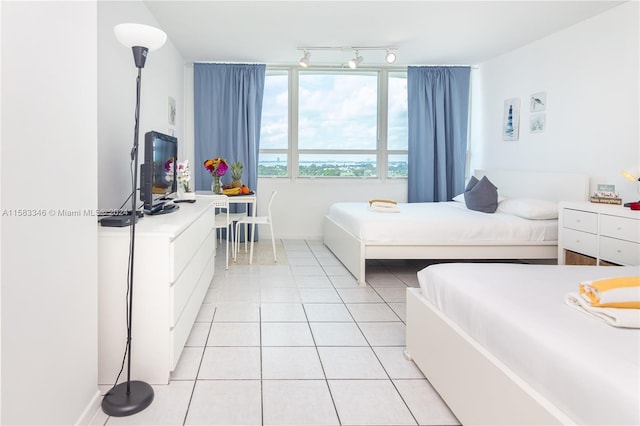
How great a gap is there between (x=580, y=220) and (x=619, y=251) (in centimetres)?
48

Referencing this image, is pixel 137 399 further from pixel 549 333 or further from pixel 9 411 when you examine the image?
pixel 549 333

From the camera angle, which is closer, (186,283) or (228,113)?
(186,283)

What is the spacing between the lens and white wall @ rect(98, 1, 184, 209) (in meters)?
3.04

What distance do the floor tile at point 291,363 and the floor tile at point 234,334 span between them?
175 millimetres

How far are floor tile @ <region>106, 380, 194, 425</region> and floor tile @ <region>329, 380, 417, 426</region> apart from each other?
26.3 inches

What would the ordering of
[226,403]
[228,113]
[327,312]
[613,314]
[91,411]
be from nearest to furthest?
[613,314] < [91,411] < [226,403] < [327,312] < [228,113]

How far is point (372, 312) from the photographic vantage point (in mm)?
3398

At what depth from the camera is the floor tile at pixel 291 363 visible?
7.69 ft

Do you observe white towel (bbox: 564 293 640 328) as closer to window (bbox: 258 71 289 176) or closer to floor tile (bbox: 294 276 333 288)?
floor tile (bbox: 294 276 333 288)

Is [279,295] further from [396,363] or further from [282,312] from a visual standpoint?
[396,363]

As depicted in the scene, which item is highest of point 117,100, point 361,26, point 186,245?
point 361,26

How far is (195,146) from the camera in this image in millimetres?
6320

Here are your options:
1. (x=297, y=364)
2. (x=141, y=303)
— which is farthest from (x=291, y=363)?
(x=141, y=303)

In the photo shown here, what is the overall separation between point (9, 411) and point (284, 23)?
410cm
